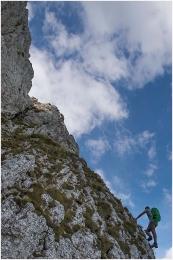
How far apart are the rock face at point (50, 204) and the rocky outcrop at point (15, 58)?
0.88 ft

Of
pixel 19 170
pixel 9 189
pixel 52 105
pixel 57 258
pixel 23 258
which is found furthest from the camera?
pixel 52 105

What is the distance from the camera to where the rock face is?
25781mm

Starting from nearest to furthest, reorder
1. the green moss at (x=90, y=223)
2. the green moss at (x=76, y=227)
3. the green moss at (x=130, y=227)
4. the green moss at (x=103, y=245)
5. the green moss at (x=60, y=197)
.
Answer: the green moss at (x=103, y=245) < the green moss at (x=76, y=227) < the green moss at (x=90, y=223) < the green moss at (x=60, y=197) < the green moss at (x=130, y=227)

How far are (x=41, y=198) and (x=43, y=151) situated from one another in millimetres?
11438

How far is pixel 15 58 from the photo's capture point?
50375mm

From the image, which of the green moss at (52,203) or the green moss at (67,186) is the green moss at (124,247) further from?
the green moss at (52,203)

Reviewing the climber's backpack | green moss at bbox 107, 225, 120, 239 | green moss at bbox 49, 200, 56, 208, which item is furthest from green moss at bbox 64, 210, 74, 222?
the climber's backpack

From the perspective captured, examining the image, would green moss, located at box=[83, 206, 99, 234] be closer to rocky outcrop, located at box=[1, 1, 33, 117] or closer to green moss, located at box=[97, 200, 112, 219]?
green moss, located at box=[97, 200, 112, 219]

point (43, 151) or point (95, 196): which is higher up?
point (43, 151)

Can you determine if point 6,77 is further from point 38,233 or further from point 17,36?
point 38,233

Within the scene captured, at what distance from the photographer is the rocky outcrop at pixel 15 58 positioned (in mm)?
46375

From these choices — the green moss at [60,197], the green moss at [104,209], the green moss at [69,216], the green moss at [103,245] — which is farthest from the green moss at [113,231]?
the green moss at [60,197]

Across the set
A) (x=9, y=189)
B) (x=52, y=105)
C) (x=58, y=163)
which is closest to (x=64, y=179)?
(x=58, y=163)

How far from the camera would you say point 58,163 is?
39812mm
